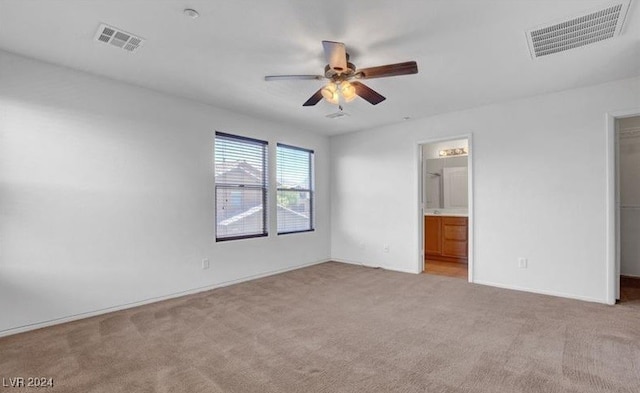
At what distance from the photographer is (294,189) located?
550 cm

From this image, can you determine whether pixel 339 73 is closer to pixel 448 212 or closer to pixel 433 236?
pixel 433 236

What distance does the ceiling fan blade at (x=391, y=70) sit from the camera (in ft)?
7.86

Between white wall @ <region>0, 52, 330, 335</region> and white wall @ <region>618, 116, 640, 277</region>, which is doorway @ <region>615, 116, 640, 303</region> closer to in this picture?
white wall @ <region>618, 116, 640, 277</region>

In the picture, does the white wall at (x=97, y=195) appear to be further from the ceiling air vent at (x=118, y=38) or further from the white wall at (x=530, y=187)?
the white wall at (x=530, y=187)

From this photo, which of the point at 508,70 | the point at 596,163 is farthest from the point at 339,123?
the point at 596,163

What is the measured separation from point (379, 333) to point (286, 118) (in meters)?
3.40

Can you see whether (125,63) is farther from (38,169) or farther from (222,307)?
(222,307)

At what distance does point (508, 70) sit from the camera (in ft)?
10.3

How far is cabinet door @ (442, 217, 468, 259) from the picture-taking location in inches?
227

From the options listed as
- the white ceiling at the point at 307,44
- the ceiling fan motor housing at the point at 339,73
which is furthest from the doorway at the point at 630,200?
the ceiling fan motor housing at the point at 339,73

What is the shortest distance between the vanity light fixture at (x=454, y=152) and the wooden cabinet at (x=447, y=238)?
147cm

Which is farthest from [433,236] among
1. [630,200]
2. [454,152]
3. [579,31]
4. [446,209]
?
[579,31]

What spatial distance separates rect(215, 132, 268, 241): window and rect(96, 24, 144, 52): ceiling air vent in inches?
69.8

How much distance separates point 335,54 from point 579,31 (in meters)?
1.93
